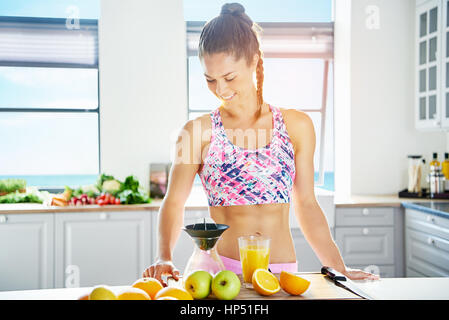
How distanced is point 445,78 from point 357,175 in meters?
1.03

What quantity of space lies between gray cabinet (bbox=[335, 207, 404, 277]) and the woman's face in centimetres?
203

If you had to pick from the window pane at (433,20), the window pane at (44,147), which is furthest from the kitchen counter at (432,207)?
the window pane at (44,147)

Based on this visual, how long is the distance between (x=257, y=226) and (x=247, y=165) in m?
0.20

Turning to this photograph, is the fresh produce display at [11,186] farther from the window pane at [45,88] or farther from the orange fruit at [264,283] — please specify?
the window pane at [45,88]

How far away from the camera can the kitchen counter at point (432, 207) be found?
2562 millimetres

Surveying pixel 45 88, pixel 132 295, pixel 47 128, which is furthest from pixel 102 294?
pixel 45 88

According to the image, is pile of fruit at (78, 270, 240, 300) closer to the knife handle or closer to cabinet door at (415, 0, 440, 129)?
the knife handle

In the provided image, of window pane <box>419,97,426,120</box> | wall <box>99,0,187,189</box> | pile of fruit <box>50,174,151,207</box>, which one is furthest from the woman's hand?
window pane <box>419,97,426,120</box>

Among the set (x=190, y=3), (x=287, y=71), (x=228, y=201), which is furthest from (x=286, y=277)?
(x=287, y=71)

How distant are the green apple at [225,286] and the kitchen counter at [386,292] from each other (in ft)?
0.26

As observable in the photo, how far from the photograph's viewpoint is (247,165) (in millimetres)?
1271

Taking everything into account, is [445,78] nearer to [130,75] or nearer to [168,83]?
[168,83]

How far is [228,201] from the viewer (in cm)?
128
